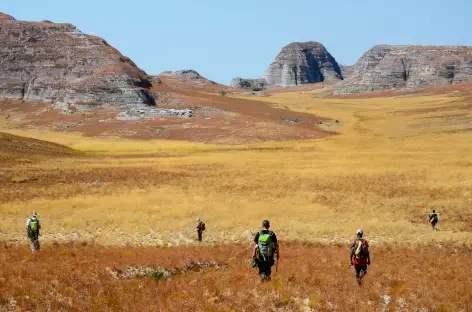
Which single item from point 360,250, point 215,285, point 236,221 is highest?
point 360,250

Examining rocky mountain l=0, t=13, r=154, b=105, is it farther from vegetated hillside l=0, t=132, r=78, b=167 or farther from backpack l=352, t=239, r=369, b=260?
backpack l=352, t=239, r=369, b=260

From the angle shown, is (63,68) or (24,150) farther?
(63,68)

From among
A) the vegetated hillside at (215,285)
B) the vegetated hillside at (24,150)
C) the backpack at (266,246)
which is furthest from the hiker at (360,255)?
the vegetated hillside at (24,150)

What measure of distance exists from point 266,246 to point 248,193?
97.9 feet

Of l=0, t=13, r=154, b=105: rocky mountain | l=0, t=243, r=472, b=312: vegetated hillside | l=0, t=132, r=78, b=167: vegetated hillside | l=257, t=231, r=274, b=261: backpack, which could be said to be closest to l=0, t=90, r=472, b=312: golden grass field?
l=0, t=243, r=472, b=312: vegetated hillside

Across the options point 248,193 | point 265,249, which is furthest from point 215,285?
point 248,193

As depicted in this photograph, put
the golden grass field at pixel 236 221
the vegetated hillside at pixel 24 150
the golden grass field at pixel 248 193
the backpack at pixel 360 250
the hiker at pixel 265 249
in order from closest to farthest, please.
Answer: the golden grass field at pixel 236 221, the hiker at pixel 265 249, the backpack at pixel 360 250, the golden grass field at pixel 248 193, the vegetated hillside at pixel 24 150

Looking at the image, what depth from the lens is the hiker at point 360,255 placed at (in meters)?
15.3

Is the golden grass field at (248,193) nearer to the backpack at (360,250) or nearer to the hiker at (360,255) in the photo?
the hiker at (360,255)

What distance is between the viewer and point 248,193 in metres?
44.3

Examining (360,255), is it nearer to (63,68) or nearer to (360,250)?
(360,250)

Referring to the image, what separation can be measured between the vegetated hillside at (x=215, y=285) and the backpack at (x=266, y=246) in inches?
31.3

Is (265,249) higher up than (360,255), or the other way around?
(265,249)

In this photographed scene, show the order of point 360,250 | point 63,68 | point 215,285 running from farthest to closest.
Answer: point 63,68
point 360,250
point 215,285
